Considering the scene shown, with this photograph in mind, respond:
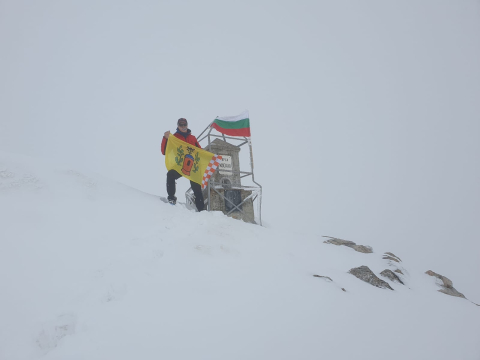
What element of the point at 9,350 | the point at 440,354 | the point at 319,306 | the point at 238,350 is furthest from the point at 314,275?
the point at 9,350

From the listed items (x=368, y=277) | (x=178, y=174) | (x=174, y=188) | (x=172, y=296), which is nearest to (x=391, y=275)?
(x=368, y=277)

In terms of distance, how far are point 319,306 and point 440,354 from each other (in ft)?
6.04

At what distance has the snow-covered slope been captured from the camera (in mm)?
3057

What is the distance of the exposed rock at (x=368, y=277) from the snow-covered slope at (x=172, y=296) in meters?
0.32

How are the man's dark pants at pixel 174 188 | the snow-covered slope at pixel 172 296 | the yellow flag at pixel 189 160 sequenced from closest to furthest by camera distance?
the snow-covered slope at pixel 172 296, the man's dark pants at pixel 174 188, the yellow flag at pixel 189 160

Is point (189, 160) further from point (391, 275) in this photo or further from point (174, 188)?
point (391, 275)

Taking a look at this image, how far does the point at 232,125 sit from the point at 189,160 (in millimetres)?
4803

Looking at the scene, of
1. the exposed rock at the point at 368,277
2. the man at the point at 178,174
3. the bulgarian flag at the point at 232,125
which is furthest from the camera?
the bulgarian flag at the point at 232,125

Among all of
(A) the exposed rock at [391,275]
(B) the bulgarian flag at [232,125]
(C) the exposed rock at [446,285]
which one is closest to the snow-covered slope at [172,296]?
(A) the exposed rock at [391,275]

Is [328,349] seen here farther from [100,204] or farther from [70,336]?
[100,204]

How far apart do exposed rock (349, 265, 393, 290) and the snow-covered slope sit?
0.32 m

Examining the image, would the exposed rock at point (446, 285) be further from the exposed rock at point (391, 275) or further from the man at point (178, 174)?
the man at point (178, 174)

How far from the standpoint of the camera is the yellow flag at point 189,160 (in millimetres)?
10492

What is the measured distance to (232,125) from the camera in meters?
14.7
